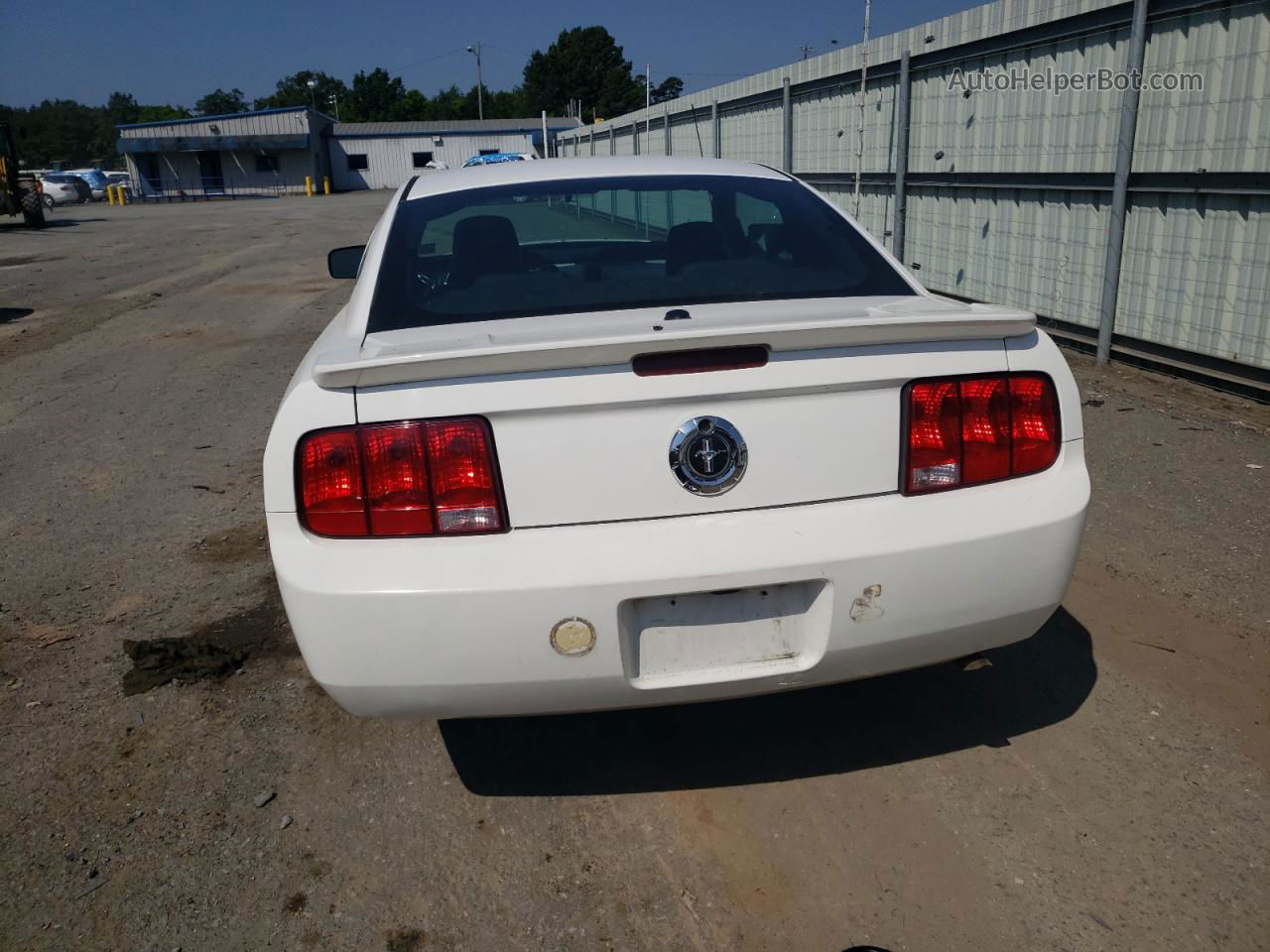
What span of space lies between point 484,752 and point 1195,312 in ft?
18.5

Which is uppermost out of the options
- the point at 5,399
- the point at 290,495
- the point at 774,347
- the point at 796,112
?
the point at 796,112

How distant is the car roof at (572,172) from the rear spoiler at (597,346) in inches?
55.8

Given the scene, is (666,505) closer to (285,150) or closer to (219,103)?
(285,150)

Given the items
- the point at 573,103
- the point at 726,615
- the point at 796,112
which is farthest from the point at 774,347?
the point at 573,103

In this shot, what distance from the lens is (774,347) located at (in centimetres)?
233

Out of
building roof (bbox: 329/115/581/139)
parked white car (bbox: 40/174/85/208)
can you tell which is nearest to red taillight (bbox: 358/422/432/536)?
parked white car (bbox: 40/174/85/208)

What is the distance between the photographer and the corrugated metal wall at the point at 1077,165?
6.12 m

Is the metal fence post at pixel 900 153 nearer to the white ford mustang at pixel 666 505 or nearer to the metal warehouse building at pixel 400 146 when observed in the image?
the white ford mustang at pixel 666 505

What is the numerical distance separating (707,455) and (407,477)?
67 centimetres

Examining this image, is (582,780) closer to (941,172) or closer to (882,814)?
(882,814)

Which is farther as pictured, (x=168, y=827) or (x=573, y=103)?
(x=573, y=103)

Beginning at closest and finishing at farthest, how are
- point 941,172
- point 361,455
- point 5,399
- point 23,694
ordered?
point 361,455 → point 23,694 → point 5,399 → point 941,172

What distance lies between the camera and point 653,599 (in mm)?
2309

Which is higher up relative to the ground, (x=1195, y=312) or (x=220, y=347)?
(x=1195, y=312)
